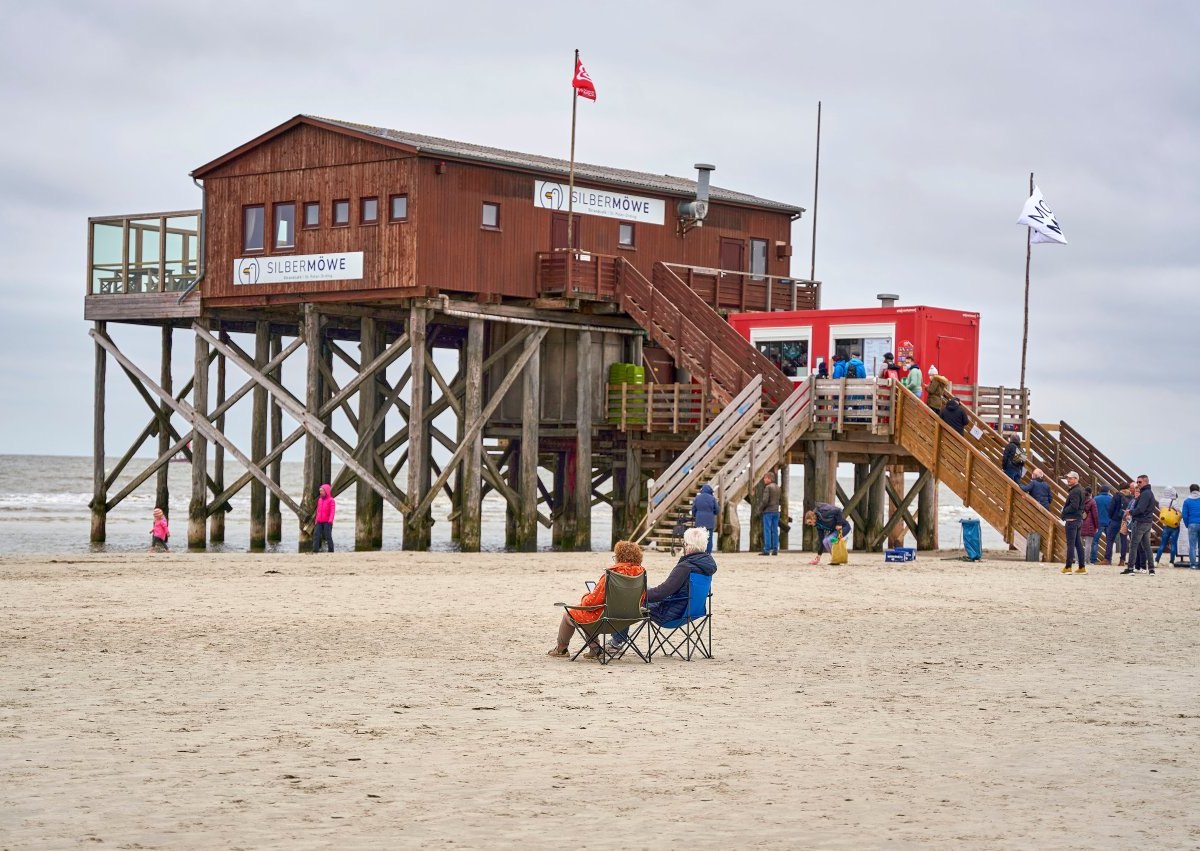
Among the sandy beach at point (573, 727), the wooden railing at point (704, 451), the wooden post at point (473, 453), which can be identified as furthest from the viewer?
the wooden post at point (473, 453)

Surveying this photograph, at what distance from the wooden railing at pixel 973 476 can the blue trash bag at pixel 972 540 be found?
0.28 meters

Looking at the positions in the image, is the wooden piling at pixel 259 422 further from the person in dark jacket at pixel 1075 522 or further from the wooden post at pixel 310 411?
the person in dark jacket at pixel 1075 522

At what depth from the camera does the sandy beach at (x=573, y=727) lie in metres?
8.90

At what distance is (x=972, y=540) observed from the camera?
97.1 feet

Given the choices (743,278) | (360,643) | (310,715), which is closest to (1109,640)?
(360,643)

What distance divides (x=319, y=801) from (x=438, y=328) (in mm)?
30523

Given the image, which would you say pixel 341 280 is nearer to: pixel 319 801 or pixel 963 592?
pixel 963 592

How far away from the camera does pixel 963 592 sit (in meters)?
23.1

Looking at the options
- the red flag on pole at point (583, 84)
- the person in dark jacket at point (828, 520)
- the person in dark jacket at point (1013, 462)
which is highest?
the red flag on pole at point (583, 84)

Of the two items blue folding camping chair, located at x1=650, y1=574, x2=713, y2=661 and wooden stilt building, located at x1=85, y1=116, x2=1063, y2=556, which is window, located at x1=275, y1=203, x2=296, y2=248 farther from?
blue folding camping chair, located at x1=650, y1=574, x2=713, y2=661

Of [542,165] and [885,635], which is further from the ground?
[542,165]

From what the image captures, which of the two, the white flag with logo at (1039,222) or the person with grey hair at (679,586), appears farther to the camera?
the white flag with logo at (1039,222)

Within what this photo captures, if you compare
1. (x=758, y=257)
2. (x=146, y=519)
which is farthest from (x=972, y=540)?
(x=146, y=519)

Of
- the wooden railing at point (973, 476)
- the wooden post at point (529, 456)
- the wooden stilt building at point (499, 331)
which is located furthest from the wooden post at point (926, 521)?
the wooden post at point (529, 456)
